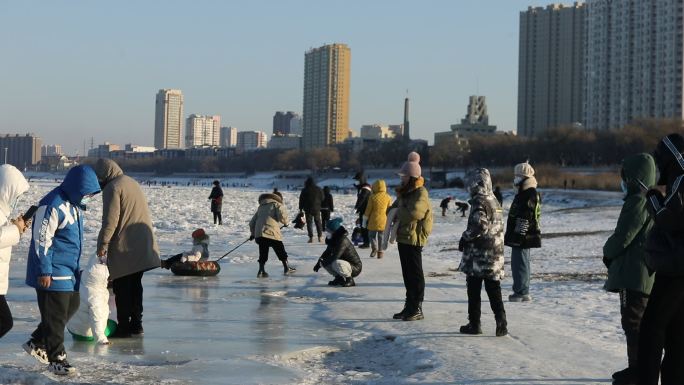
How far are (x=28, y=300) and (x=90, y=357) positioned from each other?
11.0 ft

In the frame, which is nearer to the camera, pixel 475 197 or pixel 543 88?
pixel 475 197

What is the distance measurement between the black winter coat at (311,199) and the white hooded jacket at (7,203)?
40.5 ft

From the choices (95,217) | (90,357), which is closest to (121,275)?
(90,357)

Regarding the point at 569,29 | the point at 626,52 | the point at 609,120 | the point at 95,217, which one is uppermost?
the point at 569,29

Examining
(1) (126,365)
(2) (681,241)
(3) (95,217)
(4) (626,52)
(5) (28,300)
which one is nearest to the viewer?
(2) (681,241)

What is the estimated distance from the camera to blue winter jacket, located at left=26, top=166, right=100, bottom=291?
226 inches

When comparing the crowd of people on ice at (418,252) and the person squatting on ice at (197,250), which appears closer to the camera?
the crowd of people on ice at (418,252)

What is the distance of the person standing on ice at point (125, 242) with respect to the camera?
7312mm

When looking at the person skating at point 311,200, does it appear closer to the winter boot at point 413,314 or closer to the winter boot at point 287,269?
the winter boot at point 287,269

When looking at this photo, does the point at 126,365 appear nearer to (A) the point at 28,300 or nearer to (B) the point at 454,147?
(A) the point at 28,300

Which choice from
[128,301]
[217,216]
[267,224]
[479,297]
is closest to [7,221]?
[128,301]

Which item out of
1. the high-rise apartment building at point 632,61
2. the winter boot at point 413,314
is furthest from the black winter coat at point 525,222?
the high-rise apartment building at point 632,61

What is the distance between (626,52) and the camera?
134375 millimetres

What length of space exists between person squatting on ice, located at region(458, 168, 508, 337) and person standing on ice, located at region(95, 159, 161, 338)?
289 cm
